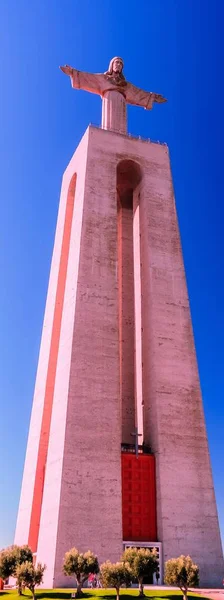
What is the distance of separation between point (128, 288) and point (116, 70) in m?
16.5

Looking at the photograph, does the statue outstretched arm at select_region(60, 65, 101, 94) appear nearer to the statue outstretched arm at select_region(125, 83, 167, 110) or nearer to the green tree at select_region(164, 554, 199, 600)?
the statue outstretched arm at select_region(125, 83, 167, 110)

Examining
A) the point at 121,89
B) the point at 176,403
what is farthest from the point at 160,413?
the point at 121,89

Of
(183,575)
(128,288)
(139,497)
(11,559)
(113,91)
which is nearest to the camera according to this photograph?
(183,575)

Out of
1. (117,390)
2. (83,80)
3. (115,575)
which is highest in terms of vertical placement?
(83,80)

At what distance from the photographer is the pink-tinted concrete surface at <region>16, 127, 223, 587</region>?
23219mm

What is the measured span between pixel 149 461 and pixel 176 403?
3034 millimetres

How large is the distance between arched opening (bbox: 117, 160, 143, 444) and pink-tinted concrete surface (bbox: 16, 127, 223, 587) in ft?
3.41

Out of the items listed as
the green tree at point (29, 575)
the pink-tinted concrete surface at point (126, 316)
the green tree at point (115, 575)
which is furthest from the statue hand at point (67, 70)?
the green tree at point (115, 575)

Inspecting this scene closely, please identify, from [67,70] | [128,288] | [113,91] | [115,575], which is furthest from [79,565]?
[67,70]

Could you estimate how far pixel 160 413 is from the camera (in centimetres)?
2631

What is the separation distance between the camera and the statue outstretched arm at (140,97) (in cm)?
3991

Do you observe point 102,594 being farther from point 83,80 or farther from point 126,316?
point 83,80

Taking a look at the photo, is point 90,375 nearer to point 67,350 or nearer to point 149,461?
point 67,350

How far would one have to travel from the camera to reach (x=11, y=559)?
21.5m
